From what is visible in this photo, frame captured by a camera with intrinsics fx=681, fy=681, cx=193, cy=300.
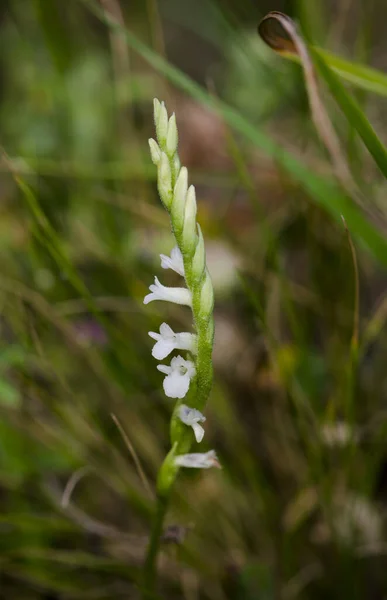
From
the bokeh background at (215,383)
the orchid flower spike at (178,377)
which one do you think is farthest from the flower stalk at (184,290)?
the bokeh background at (215,383)

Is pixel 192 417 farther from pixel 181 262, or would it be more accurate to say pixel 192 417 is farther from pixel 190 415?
pixel 181 262

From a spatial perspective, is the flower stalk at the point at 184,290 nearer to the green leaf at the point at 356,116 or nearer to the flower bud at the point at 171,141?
the flower bud at the point at 171,141

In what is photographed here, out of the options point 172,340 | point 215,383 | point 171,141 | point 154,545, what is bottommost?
point 154,545

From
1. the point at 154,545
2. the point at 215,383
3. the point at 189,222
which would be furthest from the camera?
the point at 215,383

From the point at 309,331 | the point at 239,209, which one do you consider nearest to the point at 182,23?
the point at 239,209

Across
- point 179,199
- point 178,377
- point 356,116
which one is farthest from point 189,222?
point 356,116

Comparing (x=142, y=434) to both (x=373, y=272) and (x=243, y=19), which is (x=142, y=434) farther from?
→ (x=243, y=19)

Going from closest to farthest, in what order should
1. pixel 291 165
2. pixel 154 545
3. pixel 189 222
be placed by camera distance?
1. pixel 189 222
2. pixel 154 545
3. pixel 291 165
